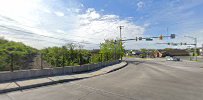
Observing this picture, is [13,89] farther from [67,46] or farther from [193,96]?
[67,46]

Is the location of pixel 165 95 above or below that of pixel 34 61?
below

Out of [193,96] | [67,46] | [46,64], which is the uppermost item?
[67,46]

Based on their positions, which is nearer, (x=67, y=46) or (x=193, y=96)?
(x=193, y=96)

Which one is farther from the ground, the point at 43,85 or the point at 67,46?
the point at 67,46

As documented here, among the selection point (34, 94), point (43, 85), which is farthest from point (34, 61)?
point (34, 94)

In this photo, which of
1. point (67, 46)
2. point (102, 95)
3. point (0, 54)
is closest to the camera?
point (102, 95)

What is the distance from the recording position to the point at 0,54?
12.6m

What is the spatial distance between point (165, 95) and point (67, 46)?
19119 millimetres

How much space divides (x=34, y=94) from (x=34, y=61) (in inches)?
257

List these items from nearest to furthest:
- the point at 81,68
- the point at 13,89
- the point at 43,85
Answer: the point at 13,89 → the point at 43,85 → the point at 81,68

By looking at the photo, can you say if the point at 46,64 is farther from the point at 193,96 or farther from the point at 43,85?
the point at 193,96

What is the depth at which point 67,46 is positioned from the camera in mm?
26016

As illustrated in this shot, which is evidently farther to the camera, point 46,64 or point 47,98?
point 46,64

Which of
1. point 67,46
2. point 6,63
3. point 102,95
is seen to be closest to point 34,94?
point 102,95
